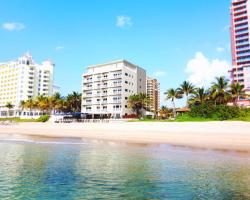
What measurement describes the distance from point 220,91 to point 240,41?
2950 inches

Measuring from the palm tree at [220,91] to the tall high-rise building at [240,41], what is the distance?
5980 cm

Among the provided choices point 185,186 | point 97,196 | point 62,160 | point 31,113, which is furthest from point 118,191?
point 31,113

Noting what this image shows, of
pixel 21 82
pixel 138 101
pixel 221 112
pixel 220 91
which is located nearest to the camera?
pixel 221 112

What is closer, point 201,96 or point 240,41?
point 201,96

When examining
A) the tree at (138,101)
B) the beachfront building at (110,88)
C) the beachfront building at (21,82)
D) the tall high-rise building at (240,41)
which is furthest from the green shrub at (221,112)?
the beachfront building at (21,82)

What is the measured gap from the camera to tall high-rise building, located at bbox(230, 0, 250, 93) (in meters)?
130

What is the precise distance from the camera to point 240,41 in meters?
135

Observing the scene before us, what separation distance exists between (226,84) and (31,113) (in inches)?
3763

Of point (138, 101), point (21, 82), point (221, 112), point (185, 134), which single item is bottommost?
point (185, 134)

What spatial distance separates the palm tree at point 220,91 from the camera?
240 feet

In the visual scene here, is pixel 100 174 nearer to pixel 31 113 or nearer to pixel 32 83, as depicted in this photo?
pixel 31 113

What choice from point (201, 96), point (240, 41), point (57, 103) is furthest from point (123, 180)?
point (240, 41)

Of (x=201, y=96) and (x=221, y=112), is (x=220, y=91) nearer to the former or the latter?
(x=201, y=96)

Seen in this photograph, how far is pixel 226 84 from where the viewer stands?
245 feet
